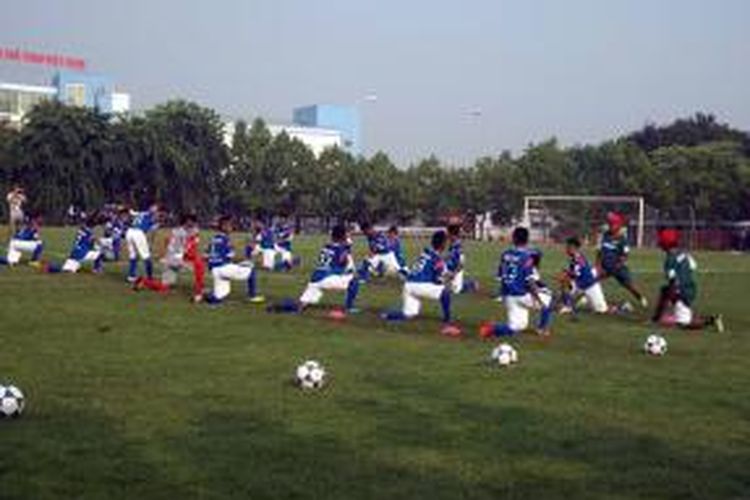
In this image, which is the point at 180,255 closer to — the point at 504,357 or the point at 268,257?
the point at 268,257

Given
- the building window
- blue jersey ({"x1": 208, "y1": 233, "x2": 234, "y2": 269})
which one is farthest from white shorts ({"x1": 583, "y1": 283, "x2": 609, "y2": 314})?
the building window

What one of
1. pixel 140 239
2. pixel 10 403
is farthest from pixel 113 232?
pixel 10 403

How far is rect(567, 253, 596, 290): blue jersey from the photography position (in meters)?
20.9

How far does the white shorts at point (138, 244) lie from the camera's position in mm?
24531

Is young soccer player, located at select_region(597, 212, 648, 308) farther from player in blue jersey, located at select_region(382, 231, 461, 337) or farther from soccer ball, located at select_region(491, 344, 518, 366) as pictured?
soccer ball, located at select_region(491, 344, 518, 366)

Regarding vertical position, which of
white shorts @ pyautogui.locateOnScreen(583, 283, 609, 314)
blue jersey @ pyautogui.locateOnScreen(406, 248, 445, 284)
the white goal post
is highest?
the white goal post

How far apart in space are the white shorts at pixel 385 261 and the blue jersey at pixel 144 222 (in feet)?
17.6

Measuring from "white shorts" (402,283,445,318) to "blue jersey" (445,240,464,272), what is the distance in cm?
139

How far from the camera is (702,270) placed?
127 feet

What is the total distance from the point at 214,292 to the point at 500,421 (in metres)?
11.7

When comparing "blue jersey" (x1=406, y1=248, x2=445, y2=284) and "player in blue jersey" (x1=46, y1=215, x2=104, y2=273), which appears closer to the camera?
"blue jersey" (x1=406, y1=248, x2=445, y2=284)

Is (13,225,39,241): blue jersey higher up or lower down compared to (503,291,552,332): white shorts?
higher up

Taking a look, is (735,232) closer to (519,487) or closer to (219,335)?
(219,335)

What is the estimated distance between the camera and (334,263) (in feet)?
62.8
